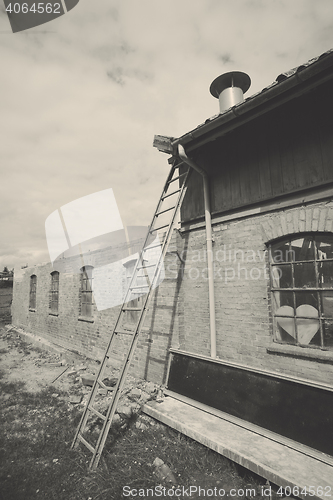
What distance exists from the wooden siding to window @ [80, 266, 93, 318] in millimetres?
4898

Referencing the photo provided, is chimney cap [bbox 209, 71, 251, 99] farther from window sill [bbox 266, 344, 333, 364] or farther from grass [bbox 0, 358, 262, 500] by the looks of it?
grass [bbox 0, 358, 262, 500]

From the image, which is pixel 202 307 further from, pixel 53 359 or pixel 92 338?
pixel 53 359

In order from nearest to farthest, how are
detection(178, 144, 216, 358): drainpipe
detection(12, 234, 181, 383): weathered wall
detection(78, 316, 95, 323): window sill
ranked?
1. detection(178, 144, 216, 358): drainpipe
2. detection(12, 234, 181, 383): weathered wall
3. detection(78, 316, 95, 323): window sill

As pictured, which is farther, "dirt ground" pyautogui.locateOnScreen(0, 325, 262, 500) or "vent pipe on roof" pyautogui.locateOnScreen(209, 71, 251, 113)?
"vent pipe on roof" pyautogui.locateOnScreen(209, 71, 251, 113)

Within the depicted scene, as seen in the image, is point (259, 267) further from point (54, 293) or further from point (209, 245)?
point (54, 293)

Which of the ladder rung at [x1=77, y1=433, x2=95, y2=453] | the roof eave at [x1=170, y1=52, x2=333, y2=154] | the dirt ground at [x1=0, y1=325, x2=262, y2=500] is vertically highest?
the roof eave at [x1=170, y1=52, x2=333, y2=154]

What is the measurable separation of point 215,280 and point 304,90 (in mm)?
3095

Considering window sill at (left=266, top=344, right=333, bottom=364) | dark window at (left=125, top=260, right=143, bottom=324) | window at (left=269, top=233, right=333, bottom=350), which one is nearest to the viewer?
window sill at (left=266, top=344, right=333, bottom=364)

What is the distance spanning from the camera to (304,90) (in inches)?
132

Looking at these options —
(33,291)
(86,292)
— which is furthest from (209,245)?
(33,291)

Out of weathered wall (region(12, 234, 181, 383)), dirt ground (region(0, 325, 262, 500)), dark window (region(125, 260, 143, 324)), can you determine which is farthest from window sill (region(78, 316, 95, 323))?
dirt ground (region(0, 325, 262, 500))

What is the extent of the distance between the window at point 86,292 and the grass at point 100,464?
424 cm

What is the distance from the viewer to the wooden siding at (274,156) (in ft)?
12.0

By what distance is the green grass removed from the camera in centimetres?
284
